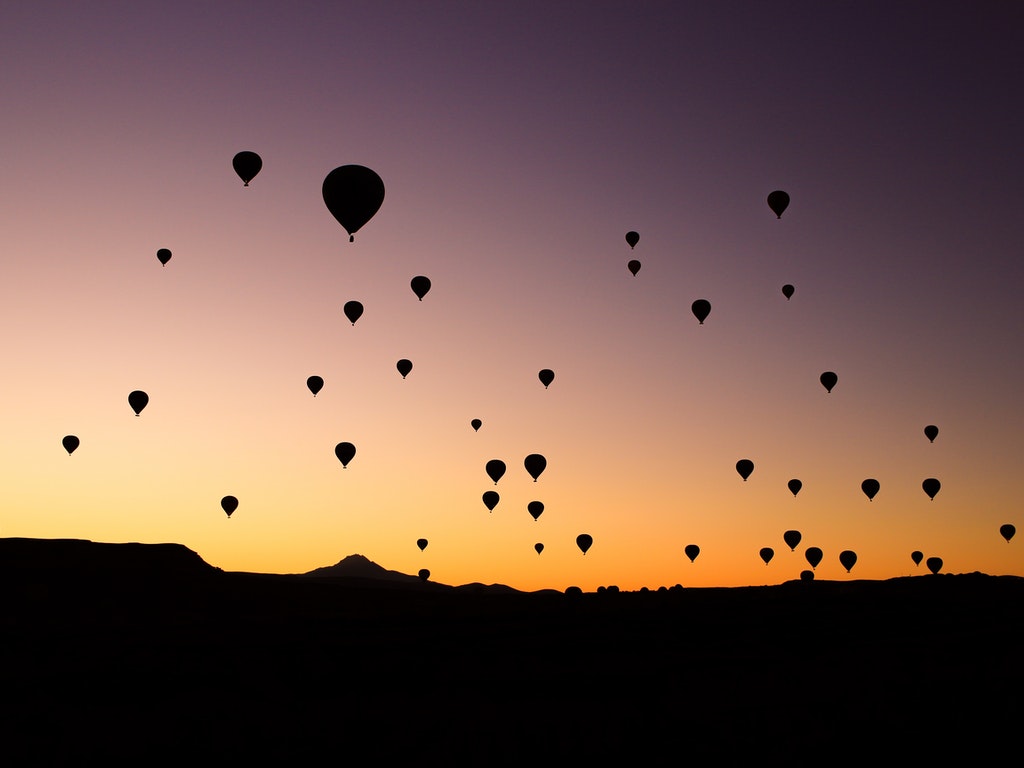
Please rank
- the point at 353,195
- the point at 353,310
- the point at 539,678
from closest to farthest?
the point at 539,678
the point at 353,195
the point at 353,310

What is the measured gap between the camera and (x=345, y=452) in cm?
4509

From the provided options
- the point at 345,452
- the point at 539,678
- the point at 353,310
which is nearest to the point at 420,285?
the point at 353,310

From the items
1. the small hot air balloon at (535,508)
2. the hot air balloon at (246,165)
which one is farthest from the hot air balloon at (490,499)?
the hot air balloon at (246,165)

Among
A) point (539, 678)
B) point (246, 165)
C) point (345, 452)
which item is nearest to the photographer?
point (539, 678)

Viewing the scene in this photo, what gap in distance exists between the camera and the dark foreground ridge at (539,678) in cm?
1176

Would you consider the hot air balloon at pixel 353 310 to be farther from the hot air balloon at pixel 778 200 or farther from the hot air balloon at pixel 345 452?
the hot air balloon at pixel 778 200

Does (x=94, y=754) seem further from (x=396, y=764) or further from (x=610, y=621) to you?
(x=610, y=621)

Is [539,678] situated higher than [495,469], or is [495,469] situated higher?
[495,469]

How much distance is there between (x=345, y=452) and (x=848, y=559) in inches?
1012

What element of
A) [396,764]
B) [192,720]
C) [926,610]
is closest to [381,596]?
[926,610]

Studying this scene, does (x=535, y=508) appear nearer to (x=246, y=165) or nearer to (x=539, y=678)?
(x=246, y=165)

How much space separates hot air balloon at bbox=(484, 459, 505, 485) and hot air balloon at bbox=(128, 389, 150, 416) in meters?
15.3

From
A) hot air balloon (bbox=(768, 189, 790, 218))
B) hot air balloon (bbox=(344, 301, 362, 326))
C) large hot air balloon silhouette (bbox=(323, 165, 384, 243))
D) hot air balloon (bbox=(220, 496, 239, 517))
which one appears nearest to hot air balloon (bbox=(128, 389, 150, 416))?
hot air balloon (bbox=(220, 496, 239, 517))

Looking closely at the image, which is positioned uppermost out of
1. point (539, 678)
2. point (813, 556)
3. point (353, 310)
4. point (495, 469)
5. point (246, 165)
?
point (246, 165)
